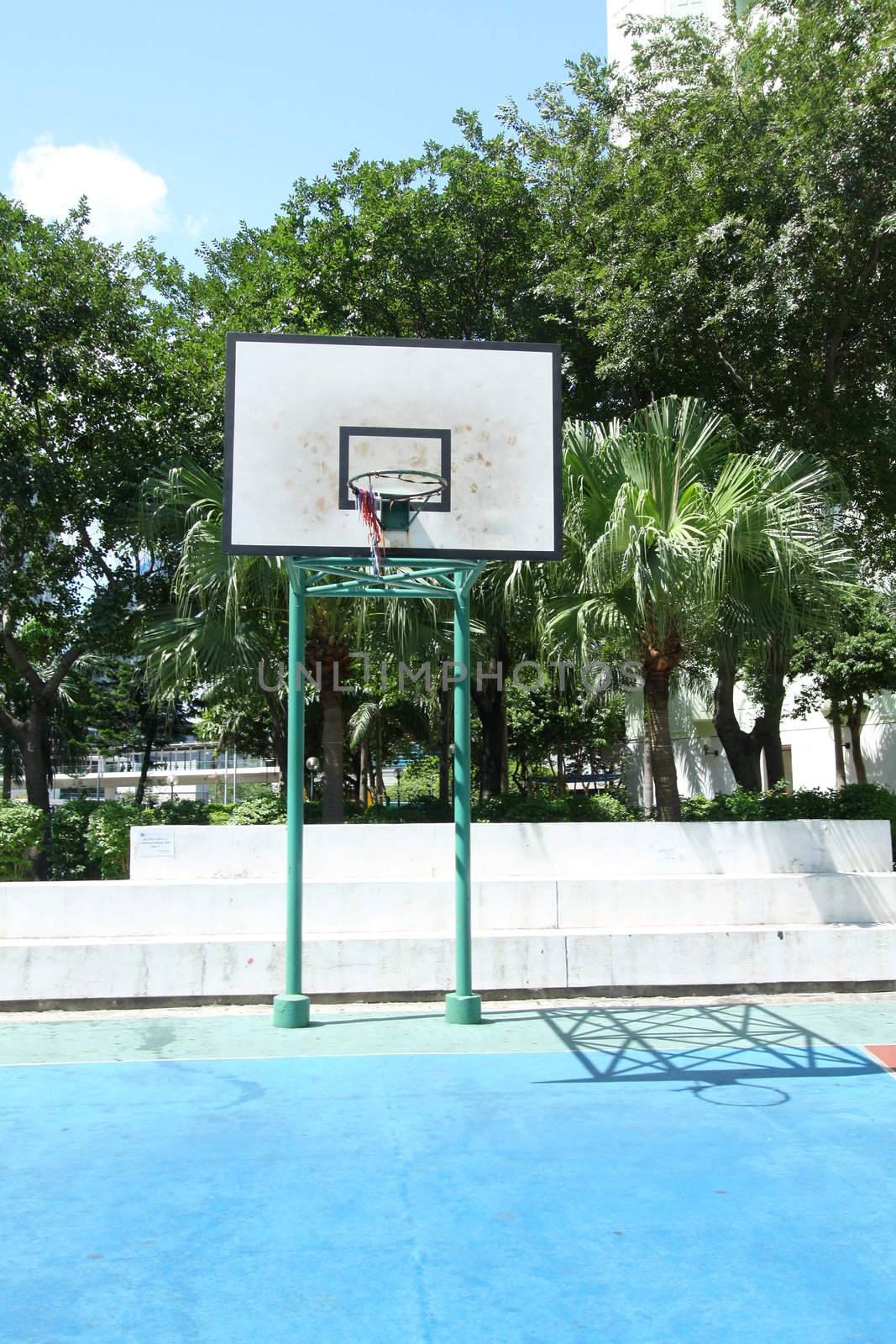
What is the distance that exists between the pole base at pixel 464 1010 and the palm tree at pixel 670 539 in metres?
4.19

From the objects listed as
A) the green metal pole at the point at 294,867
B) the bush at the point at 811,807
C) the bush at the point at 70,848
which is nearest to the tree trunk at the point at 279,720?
the bush at the point at 70,848

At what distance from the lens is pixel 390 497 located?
30.6ft

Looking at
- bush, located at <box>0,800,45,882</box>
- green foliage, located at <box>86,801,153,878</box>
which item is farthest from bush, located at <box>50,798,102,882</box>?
green foliage, located at <box>86,801,153,878</box>

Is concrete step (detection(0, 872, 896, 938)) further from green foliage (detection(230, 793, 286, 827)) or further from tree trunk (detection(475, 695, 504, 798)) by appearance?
tree trunk (detection(475, 695, 504, 798))

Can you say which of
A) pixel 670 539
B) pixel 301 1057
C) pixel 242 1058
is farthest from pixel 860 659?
pixel 242 1058

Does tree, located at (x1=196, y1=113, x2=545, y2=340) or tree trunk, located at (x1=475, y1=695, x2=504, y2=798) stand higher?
tree, located at (x1=196, y1=113, x2=545, y2=340)

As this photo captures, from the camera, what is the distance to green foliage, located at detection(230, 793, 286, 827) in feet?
44.7

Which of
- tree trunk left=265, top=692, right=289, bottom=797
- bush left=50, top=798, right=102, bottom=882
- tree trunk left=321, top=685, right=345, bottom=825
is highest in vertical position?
tree trunk left=265, top=692, right=289, bottom=797

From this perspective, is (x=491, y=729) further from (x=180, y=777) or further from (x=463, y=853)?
(x=180, y=777)

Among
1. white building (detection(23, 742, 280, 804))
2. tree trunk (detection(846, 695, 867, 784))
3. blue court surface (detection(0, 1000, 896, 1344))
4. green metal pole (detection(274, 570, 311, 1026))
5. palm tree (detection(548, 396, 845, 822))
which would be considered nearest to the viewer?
blue court surface (detection(0, 1000, 896, 1344))

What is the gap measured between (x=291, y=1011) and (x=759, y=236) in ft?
36.5

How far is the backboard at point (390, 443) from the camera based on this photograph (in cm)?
930

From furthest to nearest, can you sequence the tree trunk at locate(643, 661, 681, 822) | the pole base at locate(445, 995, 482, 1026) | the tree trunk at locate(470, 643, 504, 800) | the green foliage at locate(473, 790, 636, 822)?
the tree trunk at locate(470, 643, 504, 800) → the green foliage at locate(473, 790, 636, 822) → the tree trunk at locate(643, 661, 681, 822) → the pole base at locate(445, 995, 482, 1026)

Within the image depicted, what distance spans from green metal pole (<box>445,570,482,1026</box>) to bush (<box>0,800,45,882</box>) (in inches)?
237
